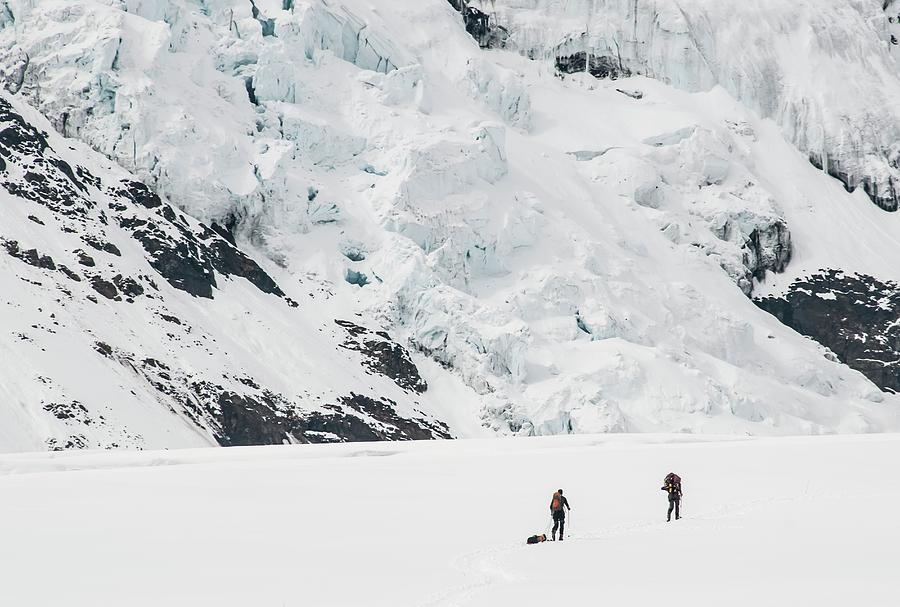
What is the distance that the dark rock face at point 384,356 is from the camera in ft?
311

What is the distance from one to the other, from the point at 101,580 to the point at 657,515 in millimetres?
15317

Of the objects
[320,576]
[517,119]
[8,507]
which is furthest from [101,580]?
[517,119]

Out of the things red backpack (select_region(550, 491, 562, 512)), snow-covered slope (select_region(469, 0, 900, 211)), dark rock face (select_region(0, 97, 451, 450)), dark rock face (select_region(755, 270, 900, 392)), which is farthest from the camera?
snow-covered slope (select_region(469, 0, 900, 211))

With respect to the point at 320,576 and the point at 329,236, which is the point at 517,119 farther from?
the point at 320,576

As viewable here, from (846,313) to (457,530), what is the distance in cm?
11458

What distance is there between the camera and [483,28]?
5891 inches

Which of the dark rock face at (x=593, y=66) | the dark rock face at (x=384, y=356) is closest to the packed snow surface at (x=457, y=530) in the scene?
the dark rock face at (x=384, y=356)

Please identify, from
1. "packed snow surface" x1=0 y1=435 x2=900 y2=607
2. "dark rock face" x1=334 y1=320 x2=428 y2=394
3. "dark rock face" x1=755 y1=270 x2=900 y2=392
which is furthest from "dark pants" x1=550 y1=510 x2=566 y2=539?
"dark rock face" x1=755 y1=270 x2=900 y2=392

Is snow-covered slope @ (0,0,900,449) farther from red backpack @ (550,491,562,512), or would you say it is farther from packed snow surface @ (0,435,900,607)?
red backpack @ (550,491,562,512)

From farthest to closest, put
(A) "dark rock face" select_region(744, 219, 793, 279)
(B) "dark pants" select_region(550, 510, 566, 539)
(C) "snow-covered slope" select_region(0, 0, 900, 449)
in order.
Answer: (A) "dark rock face" select_region(744, 219, 793, 279), (C) "snow-covered slope" select_region(0, 0, 900, 449), (B) "dark pants" select_region(550, 510, 566, 539)

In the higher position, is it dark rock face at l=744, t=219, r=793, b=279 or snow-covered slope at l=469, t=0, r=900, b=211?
snow-covered slope at l=469, t=0, r=900, b=211

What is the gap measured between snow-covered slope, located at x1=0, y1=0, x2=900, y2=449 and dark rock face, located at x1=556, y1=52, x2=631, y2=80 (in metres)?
22.8

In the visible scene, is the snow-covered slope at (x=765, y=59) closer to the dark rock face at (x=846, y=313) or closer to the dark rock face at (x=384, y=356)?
the dark rock face at (x=846, y=313)

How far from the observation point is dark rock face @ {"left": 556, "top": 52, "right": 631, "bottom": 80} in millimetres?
147875
